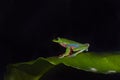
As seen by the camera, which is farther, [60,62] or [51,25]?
[51,25]

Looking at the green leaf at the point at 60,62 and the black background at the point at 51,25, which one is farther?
the black background at the point at 51,25

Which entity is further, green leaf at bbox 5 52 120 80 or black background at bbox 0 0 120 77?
black background at bbox 0 0 120 77

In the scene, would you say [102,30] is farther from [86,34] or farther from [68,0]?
[68,0]

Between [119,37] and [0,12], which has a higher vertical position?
[0,12]

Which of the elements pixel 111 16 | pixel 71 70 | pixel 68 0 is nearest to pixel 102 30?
pixel 111 16
